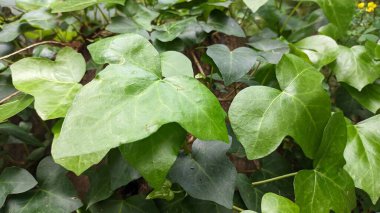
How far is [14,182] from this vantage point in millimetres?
685

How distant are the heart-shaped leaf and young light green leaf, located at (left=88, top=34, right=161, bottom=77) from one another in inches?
1.9

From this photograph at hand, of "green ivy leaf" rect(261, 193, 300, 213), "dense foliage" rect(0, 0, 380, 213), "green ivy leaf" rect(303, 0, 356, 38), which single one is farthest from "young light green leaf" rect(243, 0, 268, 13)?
"green ivy leaf" rect(261, 193, 300, 213)

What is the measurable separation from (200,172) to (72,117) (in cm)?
27

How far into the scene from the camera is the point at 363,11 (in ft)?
3.39

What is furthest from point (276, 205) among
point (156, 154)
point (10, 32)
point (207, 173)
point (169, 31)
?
point (10, 32)

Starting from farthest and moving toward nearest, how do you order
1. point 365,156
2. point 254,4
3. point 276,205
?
point 254,4
point 365,156
point 276,205

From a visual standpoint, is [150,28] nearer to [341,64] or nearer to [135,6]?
[135,6]

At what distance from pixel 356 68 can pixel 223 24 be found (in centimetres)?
38

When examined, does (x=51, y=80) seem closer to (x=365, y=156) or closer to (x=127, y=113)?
(x=127, y=113)

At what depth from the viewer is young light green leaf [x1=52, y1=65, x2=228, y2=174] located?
1.49 feet

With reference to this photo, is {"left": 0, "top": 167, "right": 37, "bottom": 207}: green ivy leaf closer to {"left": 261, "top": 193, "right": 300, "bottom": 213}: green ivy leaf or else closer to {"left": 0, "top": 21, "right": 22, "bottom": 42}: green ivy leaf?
{"left": 0, "top": 21, "right": 22, "bottom": 42}: green ivy leaf

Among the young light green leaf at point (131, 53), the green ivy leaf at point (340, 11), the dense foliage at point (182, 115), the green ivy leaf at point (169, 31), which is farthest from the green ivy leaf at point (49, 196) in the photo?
the green ivy leaf at point (340, 11)

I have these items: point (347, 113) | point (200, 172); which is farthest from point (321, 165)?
point (347, 113)

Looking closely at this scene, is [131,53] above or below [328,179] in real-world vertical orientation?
above
